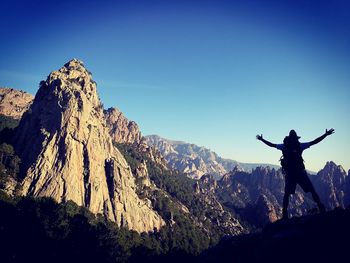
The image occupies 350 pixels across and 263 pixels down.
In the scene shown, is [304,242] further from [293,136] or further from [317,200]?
[293,136]

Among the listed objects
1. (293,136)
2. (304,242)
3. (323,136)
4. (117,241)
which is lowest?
→ (117,241)

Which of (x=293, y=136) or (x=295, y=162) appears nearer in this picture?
(x=295, y=162)

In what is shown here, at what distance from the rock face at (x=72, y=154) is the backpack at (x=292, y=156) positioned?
100639 millimetres

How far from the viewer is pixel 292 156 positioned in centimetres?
1617

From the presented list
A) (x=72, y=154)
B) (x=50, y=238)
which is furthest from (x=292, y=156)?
(x=72, y=154)

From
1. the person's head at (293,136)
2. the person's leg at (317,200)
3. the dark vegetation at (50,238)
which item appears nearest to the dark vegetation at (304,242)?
the person's leg at (317,200)

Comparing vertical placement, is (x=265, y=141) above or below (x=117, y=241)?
above

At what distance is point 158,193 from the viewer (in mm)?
181625

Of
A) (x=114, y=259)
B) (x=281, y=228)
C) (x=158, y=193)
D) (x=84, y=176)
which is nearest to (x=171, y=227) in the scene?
(x=158, y=193)

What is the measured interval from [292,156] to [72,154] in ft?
366

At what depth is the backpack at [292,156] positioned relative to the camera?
A: 1614 cm

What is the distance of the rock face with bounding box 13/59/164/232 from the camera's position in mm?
111125

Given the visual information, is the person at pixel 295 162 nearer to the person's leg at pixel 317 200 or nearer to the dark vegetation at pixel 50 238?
the person's leg at pixel 317 200

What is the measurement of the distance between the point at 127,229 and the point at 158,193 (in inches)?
2188
